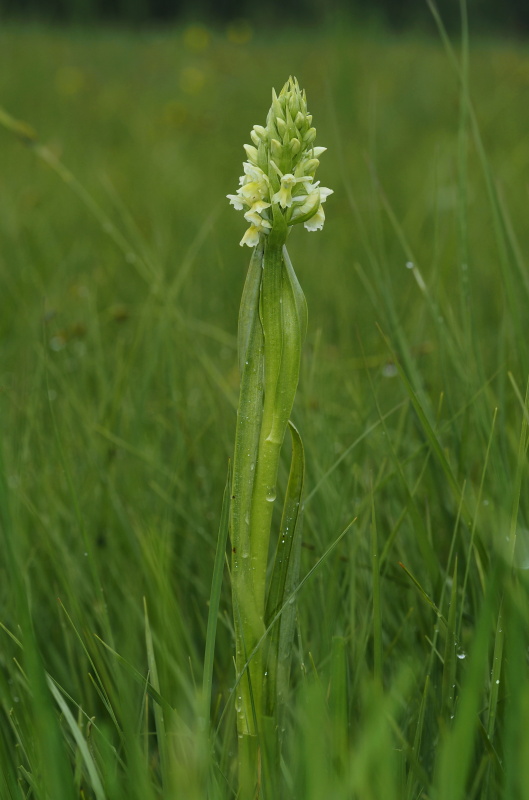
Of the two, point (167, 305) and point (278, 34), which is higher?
point (278, 34)

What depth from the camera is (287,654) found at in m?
0.50

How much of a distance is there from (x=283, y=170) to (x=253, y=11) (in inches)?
454

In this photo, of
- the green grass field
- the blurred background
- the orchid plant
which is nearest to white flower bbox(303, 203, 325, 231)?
the orchid plant

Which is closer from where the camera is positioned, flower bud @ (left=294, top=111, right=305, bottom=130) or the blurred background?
flower bud @ (left=294, top=111, right=305, bottom=130)

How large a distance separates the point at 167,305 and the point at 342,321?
0.52 m

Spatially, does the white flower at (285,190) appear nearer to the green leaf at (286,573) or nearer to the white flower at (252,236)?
the white flower at (252,236)

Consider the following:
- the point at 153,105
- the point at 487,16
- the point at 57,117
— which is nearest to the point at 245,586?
the point at 57,117

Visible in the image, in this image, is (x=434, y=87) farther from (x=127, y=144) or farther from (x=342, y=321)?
(x=342, y=321)

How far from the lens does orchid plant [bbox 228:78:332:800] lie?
46 cm

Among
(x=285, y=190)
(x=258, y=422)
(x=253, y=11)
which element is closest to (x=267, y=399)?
(x=258, y=422)

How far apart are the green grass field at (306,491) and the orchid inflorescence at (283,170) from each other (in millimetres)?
141

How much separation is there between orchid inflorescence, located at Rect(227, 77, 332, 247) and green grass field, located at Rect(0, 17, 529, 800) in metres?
0.14

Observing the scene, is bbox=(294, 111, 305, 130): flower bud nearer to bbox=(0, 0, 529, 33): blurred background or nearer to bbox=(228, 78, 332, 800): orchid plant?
bbox=(228, 78, 332, 800): orchid plant

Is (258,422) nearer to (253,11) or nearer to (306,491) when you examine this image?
(306,491)
